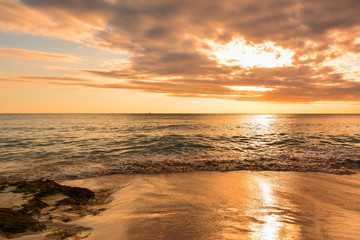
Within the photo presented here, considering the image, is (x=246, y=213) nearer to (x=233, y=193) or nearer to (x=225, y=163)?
(x=233, y=193)

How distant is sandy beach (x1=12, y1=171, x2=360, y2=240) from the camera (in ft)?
13.3

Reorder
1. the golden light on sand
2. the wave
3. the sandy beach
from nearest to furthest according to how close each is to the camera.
Answer: the golden light on sand, the sandy beach, the wave

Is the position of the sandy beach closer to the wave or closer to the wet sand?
the wet sand

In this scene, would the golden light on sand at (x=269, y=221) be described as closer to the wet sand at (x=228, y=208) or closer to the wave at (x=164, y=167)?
the wet sand at (x=228, y=208)

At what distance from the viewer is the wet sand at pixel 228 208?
4066 millimetres

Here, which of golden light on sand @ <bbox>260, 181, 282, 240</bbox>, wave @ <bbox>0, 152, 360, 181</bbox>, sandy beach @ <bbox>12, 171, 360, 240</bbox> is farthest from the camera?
wave @ <bbox>0, 152, 360, 181</bbox>

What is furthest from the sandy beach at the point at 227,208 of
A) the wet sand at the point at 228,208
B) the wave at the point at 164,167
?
the wave at the point at 164,167

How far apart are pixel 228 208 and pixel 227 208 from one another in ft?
0.09

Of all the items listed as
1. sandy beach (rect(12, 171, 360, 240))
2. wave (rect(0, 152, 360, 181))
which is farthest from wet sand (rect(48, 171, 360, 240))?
wave (rect(0, 152, 360, 181))

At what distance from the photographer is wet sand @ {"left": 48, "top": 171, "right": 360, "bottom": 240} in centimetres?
407

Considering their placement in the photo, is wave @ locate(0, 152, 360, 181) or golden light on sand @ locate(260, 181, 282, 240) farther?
wave @ locate(0, 152, 360, 181)

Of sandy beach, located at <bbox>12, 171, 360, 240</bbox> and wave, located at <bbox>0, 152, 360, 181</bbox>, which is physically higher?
sandy beach, located at <bbox>12, 171, 360, 240</bbox>

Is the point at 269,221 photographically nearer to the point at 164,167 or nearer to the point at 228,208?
the point at 228,208

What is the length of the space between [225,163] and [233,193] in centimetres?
557
